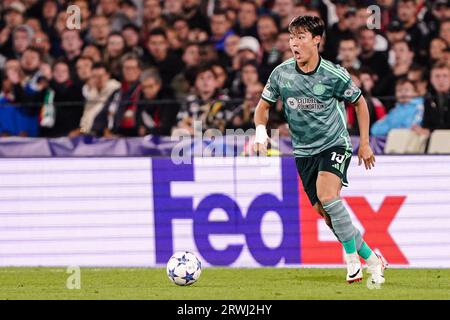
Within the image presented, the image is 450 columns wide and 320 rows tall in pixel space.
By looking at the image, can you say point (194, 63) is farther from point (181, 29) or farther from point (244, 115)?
point (244, 115)

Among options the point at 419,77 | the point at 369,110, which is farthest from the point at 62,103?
the point at 419,77

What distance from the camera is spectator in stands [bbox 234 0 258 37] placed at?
1716 cm

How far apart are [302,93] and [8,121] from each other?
689cm

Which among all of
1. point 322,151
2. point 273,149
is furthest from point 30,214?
point 322,151

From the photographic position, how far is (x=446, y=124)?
1391cm

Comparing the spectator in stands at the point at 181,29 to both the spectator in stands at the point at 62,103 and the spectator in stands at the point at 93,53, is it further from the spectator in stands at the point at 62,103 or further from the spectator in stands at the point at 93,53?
the spectator in stands at the point at 62,103

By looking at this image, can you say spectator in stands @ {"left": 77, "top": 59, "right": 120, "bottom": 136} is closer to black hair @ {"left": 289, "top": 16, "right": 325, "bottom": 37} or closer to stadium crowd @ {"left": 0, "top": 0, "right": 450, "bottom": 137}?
stadium crowd @ {"left": 0, "top": 0, "right": 450, "bottom": 137}

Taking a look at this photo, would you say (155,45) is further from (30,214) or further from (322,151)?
(322,151)

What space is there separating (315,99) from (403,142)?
3.74m

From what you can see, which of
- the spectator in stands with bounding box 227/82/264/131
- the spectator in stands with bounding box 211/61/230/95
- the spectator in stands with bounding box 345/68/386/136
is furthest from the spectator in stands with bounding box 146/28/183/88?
the spectator in stands with bounding box 345/68/386/136

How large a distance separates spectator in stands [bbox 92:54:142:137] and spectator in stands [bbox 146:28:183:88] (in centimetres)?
41

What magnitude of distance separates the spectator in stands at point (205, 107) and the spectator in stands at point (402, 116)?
1.96 metres

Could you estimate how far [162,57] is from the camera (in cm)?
1700

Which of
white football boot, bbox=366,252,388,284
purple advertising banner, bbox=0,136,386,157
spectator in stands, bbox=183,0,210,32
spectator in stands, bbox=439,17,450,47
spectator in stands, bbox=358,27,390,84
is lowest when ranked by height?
white football boot, bbox=366,252,388,284
